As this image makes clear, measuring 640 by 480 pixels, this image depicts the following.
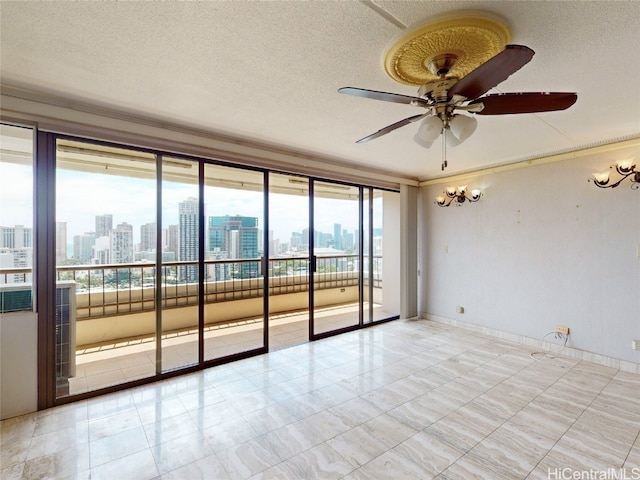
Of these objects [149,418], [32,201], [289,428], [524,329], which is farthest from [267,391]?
[524,329]

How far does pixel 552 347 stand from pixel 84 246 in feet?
18.5

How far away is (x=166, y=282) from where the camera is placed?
13.5 ft

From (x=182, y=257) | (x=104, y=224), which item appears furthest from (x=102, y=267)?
(x=182, y=257)

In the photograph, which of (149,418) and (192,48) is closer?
(192,48)

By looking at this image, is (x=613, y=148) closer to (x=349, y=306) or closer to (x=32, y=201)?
(x=349, y=306)

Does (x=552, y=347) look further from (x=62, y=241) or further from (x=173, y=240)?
(x=62, y=241)

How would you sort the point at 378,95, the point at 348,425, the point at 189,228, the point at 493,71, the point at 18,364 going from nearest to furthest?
the point at 493,71
the point at 378,95
the point at 348,425
the point at 18,364
the point at 189,228

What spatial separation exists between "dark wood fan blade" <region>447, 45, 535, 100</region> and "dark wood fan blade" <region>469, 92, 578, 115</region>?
0.50 feet

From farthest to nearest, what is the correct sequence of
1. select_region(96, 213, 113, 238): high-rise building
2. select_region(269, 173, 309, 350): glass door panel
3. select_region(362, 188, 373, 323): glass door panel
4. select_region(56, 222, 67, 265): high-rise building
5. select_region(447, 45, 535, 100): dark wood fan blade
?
select_region(362, 188, 373, 323): glass door panel, select_region(269, 173, 309, 350): glass door panel, select_region(96, 213, 113, 238): high-rise building, select_region(56, 222, 67, 265): high-rise building, select_region(447, 45, 535, 100): dark wood fan blade

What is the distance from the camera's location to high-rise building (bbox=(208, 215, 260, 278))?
13.5 ft

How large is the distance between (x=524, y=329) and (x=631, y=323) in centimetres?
109

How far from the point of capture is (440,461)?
2.00 metres

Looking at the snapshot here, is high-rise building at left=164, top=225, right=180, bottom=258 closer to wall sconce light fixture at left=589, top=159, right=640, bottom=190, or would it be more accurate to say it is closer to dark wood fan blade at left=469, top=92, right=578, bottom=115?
Answer: dark wood fan blade at left=469, top=92, right=578, bottom=115

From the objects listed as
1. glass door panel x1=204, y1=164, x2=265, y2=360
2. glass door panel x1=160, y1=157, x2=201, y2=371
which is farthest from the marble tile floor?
glass door panel x1=204, y1=164, x2=265, y2=360
